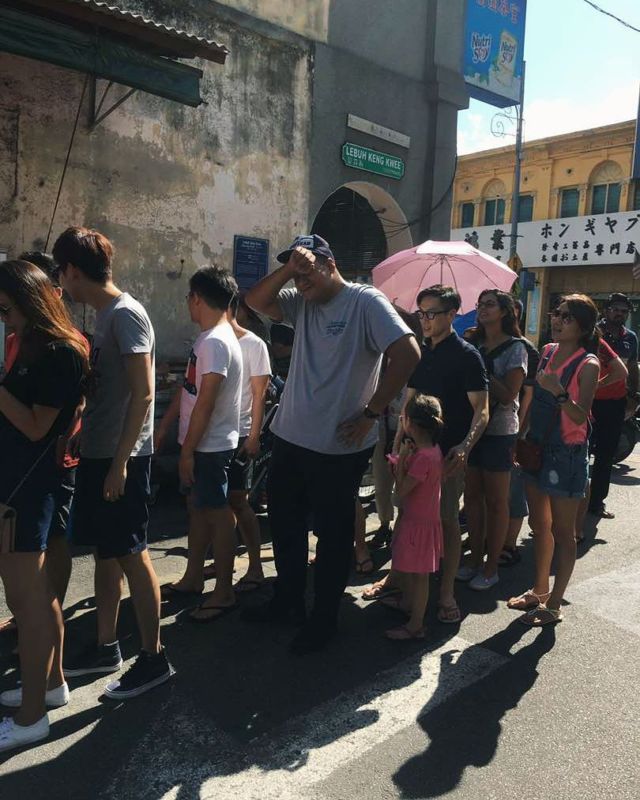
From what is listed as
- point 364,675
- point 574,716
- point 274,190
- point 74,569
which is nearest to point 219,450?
point 364,675

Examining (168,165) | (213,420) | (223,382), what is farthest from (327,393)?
(168,165)

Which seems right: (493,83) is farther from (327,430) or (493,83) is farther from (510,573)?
(327,430)

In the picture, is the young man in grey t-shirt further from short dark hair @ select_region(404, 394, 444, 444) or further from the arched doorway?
the arched doorway

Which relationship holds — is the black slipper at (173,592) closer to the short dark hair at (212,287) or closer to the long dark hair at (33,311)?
the short dark hair at (212,287)

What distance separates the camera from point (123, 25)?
547 centimetres

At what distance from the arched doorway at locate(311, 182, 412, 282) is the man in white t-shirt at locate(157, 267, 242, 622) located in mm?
6502

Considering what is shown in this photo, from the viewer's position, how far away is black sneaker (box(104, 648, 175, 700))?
2967 mm

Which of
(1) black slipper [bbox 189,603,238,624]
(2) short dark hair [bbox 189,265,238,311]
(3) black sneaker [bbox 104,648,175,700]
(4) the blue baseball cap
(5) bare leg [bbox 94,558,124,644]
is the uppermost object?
(4) the blue baseball cap

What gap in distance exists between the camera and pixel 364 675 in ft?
10.8

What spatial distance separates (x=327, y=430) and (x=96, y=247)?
4.41ft

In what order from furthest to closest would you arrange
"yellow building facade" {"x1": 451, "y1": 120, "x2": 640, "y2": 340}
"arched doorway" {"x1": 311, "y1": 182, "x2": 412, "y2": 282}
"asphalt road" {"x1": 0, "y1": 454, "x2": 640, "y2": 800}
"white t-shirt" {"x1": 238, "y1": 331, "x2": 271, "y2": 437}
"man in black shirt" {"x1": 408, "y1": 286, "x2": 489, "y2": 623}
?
"yellow building facade" {"x1": 451, "y1": 120, "x2": 640, "y2": 340}, "arched doorway" {"x1": 311, "y1": 182, "x2": 412, "y2": 282}, "white t-shirt" {"x1": 238, "y1": 331, "x2": 271, "y2": 437}, "man in black shirt" {"x1": 408, "y1": 286, "x2": 489, "y2": 623}, "asphalt road" {"x1": 0, "y1": 454, "x2": 640, "y2": 800}

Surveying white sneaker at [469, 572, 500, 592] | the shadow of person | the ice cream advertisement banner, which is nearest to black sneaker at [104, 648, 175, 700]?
the shadow of person

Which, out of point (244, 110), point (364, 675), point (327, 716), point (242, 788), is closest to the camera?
point (242, 788)

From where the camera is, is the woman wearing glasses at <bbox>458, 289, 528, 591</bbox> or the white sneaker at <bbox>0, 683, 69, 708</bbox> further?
the woman wearing glasses at <bbox>458, 289, 528, 591</bbox>
